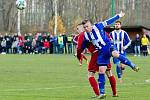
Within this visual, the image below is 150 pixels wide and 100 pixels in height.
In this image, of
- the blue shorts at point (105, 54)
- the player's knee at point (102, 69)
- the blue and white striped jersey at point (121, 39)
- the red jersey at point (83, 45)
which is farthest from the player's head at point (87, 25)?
the blue and white striped jersey at point (121, 39)

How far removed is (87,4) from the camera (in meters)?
101

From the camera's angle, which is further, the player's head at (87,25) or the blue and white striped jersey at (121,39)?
the blue and white striped jersey at (121,39)

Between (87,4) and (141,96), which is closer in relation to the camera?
(141,96)

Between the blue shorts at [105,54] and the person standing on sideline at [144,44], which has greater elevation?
the blue shorts at [105,54]

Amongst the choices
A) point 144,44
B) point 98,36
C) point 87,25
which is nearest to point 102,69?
point 98,36

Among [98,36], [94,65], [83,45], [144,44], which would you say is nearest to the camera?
[98,36]

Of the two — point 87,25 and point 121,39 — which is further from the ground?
point 87,25

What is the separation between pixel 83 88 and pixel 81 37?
3383 millimetres

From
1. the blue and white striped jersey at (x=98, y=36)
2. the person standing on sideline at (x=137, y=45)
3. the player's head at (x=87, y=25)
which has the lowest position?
the person standing on sideline at (x=137, y=45)

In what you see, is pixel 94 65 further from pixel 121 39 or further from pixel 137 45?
pixel 137 45

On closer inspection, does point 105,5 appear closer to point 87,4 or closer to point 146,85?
point 87,4

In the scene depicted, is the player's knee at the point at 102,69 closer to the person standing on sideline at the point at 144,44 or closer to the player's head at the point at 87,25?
the player's head at the point at 87,25

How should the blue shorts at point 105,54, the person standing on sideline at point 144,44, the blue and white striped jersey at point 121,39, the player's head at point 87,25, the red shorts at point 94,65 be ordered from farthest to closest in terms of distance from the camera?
1. the person standing on sideline at point 144,44
2. the blue and white striped jersey at point 121,39
3. the red shorts at point 94,65
4. the blue shorts at point 105,54
5. the player's head at point 87,25

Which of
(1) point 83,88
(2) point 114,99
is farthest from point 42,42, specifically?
(2) point 114,99
